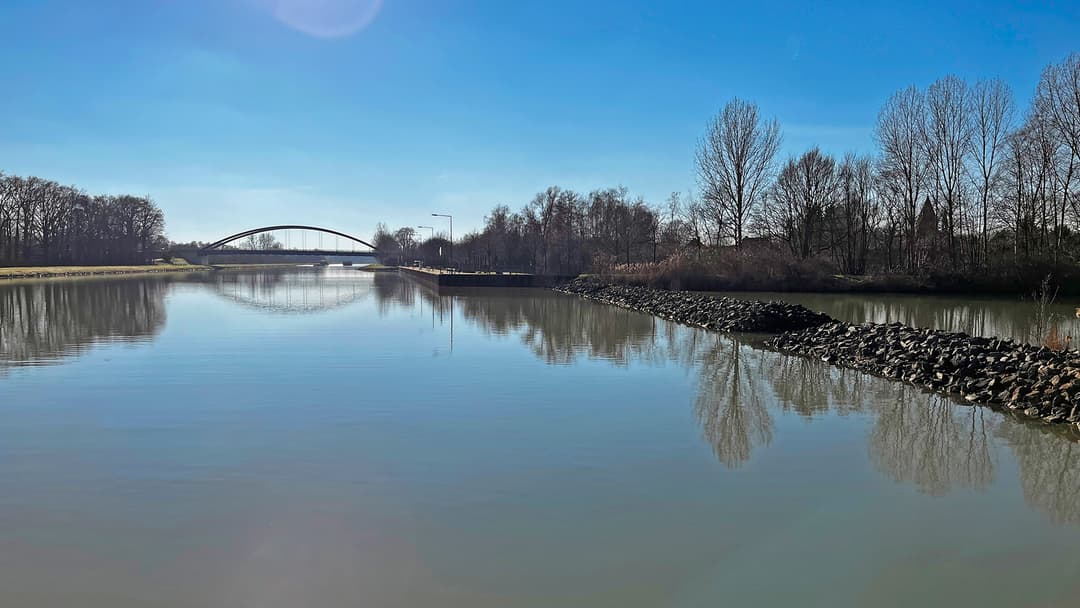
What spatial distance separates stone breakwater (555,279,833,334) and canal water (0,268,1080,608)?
8.42 meters

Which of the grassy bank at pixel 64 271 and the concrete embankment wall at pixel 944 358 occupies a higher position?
the grassy bank at pixel 64 271

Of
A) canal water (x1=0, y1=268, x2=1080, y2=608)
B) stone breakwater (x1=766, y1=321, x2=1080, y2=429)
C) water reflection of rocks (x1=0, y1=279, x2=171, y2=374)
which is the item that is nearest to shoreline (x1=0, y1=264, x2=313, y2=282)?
water reflection of rocks (x1=0, y1=279, x2=171, y2=374)

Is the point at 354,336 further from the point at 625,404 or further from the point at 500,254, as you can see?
the point at 500,254

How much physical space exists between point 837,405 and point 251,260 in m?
182

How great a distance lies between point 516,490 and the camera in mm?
7090

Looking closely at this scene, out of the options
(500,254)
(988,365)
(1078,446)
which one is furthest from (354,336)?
(500,254)

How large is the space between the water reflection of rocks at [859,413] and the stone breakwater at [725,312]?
2.12 meters

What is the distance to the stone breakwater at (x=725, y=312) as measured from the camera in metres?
22.9

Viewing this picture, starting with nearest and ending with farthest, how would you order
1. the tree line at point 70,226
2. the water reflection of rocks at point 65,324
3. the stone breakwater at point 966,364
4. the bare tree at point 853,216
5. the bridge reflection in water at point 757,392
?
the bridge reflection in water at point 757,392 < the stone breakwater at point 966,364 < the water reflection of rocks at point 65,324 < the bare tree at point 853,216 < the tree line at point 70,226

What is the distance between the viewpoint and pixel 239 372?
1431cm

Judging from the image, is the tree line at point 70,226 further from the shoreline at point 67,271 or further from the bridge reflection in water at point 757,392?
the bridge reflection in water at point 757,392

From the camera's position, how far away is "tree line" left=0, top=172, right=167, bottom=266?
7506cm

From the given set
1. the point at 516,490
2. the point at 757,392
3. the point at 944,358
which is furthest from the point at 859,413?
the point at 516,490

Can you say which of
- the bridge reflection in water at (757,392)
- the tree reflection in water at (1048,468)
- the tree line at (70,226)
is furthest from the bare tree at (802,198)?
the tree line at (70,226)
